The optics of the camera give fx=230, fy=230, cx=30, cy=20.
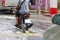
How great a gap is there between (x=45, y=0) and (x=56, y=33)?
22745mm

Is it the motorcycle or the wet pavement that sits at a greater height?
the motorcycle

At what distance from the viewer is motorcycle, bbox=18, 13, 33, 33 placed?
1073 centimetres

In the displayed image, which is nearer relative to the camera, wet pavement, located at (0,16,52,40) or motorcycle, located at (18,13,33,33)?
wet pavement, located at (0,16,52,40)

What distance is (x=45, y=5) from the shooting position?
25016 millimetres

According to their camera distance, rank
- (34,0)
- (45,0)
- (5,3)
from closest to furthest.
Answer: (5,3) → (45,0) → (34,0)

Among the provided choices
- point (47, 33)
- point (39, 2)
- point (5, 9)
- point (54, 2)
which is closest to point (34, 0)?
point (39, 2)

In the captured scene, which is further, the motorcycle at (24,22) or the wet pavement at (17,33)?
the motorcycle at (24,22)

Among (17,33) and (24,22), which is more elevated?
(24,22)

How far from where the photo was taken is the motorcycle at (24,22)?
35.2ft

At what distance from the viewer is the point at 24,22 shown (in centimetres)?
1090

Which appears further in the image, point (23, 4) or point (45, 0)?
point (45, 0)

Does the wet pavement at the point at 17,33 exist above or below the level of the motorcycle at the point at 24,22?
below

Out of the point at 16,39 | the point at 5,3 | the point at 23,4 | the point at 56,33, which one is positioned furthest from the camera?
the point at 5,3

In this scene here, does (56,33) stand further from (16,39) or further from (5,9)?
(5,9)
